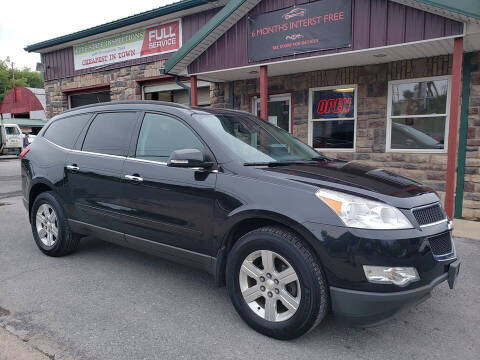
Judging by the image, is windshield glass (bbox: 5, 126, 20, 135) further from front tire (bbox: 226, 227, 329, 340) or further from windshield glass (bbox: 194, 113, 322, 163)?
front tire (bbox: 226, 227, 329, 340)

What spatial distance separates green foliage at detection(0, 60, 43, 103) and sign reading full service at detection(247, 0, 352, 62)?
49666mm

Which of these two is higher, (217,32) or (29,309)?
(217,32)

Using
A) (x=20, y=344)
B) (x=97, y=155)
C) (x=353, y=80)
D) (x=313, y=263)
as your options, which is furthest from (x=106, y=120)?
(x=353, y=80)

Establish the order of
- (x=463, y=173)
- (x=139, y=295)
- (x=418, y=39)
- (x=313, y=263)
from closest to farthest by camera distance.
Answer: (x=313, y=263) → (x=139, y=295) → (x=418, y=39) → (x=463, y=173)

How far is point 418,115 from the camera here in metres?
7.56

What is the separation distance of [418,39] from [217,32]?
12.7ft

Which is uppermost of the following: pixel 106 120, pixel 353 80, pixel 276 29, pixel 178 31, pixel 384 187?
pixel 178 31

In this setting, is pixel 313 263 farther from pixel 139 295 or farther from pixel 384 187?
pixel 139 295

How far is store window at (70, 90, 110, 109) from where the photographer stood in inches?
541

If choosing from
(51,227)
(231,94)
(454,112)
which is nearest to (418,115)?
(454,112)

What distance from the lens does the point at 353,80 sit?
8172mm

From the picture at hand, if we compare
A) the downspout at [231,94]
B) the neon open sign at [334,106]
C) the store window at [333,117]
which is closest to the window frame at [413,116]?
the store window at [333,117]

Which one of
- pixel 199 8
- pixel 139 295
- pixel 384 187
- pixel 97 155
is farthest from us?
pixel 199 8

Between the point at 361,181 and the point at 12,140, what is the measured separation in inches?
1067
